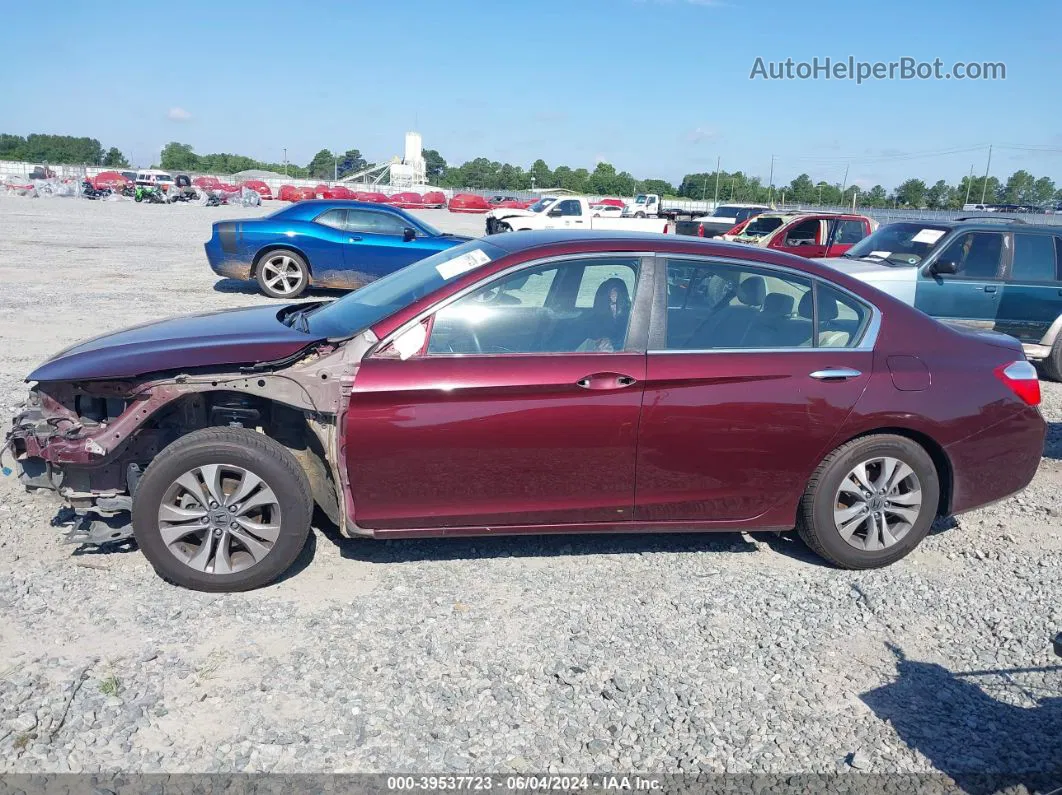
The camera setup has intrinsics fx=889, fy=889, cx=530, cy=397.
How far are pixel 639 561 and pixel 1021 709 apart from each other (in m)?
1.86

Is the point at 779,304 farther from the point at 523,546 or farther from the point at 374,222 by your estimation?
the point at 374,222

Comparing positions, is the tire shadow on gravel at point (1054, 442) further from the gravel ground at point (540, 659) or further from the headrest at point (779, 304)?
the headrest at point (779, 304)

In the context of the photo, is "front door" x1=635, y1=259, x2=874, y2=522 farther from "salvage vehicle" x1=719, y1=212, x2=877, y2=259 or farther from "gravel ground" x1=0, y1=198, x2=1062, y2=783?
"salvage vehicle" x1=719, y1=212, x2=877, y2=259

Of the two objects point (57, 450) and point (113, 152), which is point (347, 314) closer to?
point (57, 450)

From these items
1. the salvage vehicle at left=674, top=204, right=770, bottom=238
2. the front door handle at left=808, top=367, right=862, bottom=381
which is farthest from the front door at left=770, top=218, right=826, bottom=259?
the front door handle at left=808, top=367, right=862, bottom=381

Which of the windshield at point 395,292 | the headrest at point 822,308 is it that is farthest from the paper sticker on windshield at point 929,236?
the windshield at point 395,292

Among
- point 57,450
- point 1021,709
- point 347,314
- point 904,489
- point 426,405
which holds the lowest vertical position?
point 1021,709

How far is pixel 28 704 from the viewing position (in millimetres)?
3279

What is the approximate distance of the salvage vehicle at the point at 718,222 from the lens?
26.2 metres

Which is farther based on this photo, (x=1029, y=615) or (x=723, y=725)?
(x=1029, y=615)

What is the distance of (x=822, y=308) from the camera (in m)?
4.65

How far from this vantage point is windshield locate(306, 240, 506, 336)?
4402 millimetres

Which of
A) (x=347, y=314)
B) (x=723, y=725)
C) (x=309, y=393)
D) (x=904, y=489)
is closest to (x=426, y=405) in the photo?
(x=309, y=393)

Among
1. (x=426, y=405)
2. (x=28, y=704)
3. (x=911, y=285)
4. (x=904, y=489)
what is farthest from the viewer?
(x=911, y=285)
